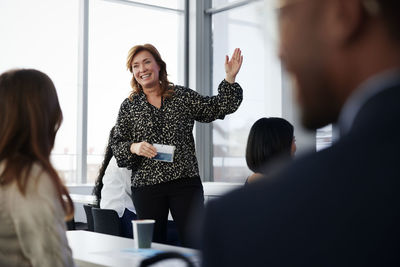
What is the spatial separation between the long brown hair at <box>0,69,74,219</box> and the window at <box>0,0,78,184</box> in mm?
3993

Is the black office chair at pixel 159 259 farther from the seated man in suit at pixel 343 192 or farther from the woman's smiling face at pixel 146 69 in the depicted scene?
the woman's smiling face at pixel 146 69

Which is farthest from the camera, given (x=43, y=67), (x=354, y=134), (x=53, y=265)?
(x=43, y=67)

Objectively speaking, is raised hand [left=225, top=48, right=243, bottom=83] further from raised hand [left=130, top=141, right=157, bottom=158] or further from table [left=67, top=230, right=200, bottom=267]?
table [left=67, top=230, right=200, bottom=267]

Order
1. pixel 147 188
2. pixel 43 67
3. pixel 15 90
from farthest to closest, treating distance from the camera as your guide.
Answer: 1. pixel 43 67
2. pixel 147 188
3. pixel 15 90

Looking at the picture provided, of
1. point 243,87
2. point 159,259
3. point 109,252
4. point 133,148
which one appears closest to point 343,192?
point 159,259

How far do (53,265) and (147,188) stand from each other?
1.84 m

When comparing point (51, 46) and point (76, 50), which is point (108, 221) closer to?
point (51, 46)

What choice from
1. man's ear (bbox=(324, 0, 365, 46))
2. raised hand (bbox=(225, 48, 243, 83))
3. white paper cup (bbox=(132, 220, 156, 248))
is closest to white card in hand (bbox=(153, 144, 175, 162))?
raised hand (bbox=(225, 48, 243, 83))

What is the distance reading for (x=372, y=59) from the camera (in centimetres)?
39

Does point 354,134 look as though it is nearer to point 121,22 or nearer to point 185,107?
point 185,107

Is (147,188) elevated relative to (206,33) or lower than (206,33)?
lower

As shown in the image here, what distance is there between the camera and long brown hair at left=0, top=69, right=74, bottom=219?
1428 mm

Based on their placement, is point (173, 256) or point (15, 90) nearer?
point (173, 256)

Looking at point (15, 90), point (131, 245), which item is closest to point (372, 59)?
point (15, 90)
